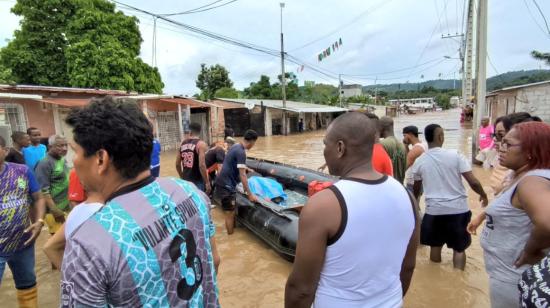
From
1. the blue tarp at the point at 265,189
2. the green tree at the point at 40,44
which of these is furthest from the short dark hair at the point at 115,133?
the green tree at the point at 40,44

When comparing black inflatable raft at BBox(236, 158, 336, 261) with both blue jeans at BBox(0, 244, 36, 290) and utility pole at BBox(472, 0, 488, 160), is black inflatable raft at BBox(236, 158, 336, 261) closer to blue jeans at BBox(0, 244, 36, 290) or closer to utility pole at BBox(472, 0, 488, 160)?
blue jeans at BBox(0, 244, 36, 290)

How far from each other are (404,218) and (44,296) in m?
3.92

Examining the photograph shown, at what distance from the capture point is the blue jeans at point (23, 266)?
2.53m

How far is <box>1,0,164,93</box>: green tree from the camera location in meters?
15.6

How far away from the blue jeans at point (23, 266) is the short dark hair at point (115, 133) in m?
2.08

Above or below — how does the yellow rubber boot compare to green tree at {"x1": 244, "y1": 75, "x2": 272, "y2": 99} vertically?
below

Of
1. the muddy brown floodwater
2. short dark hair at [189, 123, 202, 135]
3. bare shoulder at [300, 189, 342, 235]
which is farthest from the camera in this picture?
short dark hair at [189, 123, 202, 135]

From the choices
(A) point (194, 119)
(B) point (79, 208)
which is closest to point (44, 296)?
(B) point (79, 208)

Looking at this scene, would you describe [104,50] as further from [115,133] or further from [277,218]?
[115,133]

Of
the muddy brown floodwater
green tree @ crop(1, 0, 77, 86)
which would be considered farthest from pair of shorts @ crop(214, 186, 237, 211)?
green tree @ crop(1, 0, 77, 86)

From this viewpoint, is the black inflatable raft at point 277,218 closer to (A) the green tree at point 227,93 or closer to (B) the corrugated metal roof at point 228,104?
(B) the corrugated metal roof at point 228,104

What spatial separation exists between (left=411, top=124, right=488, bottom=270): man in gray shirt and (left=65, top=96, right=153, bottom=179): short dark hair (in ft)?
10.2

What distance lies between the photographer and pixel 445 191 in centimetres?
337

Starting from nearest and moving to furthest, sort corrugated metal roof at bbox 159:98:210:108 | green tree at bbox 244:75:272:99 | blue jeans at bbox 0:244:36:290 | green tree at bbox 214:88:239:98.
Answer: blue jeans at bbox 0:244:36:290 → corrugated metal roof at bbox 159:98:210:108 → green tree at bbox 214:88:239:98 → green tree at bbox 244:75:272:99
